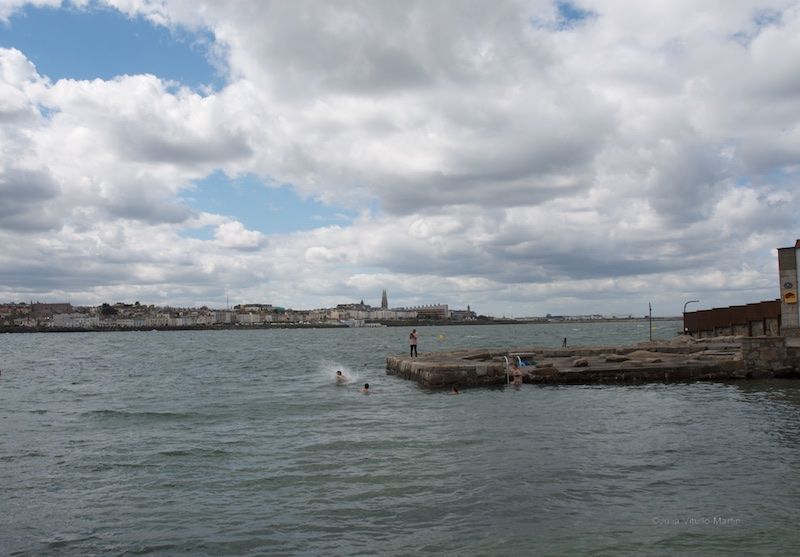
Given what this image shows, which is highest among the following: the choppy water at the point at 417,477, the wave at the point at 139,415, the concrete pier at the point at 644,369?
the concrete pier at the point at 644,369

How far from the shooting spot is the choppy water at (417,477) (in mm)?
8586

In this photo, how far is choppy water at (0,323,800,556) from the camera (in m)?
8.59

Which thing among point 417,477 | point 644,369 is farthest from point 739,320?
point 417,477

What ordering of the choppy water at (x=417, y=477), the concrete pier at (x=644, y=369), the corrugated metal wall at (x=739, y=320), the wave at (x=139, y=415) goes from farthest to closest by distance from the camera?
the corrugated metal wall at (x=739, y=320) < the concrete pier at (x=644, y=369) < the wave at (x=139, y=415) < the choppy water at (x=417, y=477)

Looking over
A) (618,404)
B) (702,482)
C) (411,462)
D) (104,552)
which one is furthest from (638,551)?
(618,404)

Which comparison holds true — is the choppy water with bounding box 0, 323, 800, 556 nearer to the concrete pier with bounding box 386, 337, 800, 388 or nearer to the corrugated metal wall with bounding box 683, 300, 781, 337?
the concrete pier with bounding box 386, 337, 800, 388

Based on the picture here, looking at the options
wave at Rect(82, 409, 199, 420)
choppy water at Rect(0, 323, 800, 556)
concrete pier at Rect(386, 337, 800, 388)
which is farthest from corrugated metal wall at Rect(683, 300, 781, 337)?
wave at Rect(82, 409, 199, 420)

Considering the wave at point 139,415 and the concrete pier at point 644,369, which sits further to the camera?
the concrete pier at point 644,369

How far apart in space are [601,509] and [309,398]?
17.6 metres

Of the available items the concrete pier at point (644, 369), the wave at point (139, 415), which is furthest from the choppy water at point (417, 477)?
the concrete pier at point (644, 369)

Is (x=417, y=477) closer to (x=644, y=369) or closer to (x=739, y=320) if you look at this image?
(x=644, y=369)

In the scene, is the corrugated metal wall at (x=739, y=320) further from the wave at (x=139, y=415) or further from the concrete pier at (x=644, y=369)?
the wave at (x=139, y=415)

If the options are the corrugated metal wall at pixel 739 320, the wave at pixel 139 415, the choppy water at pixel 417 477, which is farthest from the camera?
the corrugated metal wall at pixel 739 320

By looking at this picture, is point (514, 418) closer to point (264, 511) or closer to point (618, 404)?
point (618, 404)
